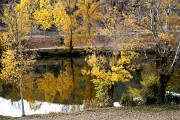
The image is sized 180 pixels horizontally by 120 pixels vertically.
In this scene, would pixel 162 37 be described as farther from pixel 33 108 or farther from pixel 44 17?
pixel 44 17

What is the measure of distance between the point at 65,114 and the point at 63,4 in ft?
108

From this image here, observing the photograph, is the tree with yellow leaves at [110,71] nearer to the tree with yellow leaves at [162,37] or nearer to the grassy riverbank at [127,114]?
the tree with yellow leaves at [162,37]

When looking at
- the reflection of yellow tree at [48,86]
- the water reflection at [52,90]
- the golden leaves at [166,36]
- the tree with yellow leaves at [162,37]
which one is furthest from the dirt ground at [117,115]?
the reflection of yellow tree at [48,86]

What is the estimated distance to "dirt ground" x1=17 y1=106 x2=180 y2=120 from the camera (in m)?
21.1

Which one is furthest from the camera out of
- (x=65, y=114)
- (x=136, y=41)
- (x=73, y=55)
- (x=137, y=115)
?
(x=73, y=55)

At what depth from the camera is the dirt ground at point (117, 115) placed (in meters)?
21.1

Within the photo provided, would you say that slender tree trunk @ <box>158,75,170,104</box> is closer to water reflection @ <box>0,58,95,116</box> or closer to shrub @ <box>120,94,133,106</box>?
shrub @ <box>120,94,133,106</box>

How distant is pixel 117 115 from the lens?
2212 centimetres

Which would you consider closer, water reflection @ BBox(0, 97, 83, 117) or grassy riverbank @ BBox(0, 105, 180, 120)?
grassy riverbank @ BBox(0, 105, 180, 120)

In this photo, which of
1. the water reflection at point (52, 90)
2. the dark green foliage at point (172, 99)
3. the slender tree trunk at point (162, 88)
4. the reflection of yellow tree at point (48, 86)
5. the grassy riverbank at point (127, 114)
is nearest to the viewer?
the grassy riverbank at point (127, 114)

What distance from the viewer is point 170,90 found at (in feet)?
89.8

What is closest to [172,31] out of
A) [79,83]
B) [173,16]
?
[173,16]

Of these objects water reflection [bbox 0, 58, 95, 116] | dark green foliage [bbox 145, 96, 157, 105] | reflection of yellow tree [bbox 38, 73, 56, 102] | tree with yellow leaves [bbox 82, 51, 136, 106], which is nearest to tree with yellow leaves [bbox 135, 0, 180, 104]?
dark green foliage [bbox 145, 96, 157, 105]

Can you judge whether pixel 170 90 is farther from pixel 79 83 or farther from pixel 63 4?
pixel 63 4
